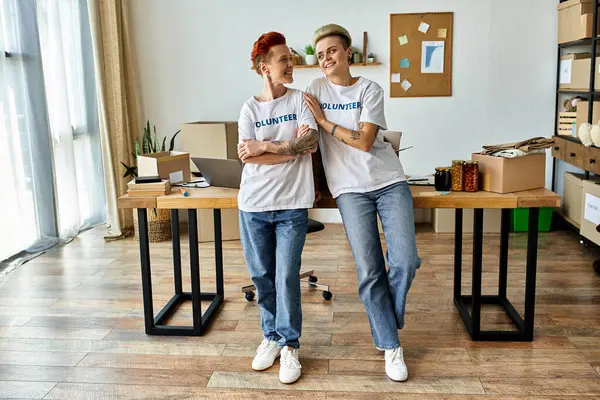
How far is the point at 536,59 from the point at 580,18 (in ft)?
2.20

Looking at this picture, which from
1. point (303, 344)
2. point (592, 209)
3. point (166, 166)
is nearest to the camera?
point (303, 344)

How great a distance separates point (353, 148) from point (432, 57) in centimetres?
298

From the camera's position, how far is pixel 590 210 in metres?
4.38

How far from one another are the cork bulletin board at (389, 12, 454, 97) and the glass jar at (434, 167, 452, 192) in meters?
A: 2.61

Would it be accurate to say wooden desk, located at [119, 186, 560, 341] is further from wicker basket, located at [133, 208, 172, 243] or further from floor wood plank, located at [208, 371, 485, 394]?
wicker basket, located at [133, 208, 172, 243]

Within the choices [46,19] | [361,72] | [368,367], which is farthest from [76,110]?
[368,367]

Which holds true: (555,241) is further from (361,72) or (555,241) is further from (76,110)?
(76,110)

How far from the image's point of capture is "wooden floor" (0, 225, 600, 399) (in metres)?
2.59

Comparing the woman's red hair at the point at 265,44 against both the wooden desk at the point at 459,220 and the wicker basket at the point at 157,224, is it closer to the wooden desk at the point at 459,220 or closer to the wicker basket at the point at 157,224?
the wooden desk at the point at 459,220

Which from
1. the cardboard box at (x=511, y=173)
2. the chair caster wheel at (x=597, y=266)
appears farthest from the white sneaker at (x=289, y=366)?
the chair caster wheel at (x=597, y=266)

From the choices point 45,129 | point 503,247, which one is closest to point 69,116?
point 45,129

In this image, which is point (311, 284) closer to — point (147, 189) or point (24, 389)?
point (147, 189)

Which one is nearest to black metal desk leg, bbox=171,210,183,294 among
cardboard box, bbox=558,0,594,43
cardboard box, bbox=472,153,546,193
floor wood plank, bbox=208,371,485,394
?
floor wood plank, bbox=208,371,485,394

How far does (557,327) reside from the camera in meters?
3.17
